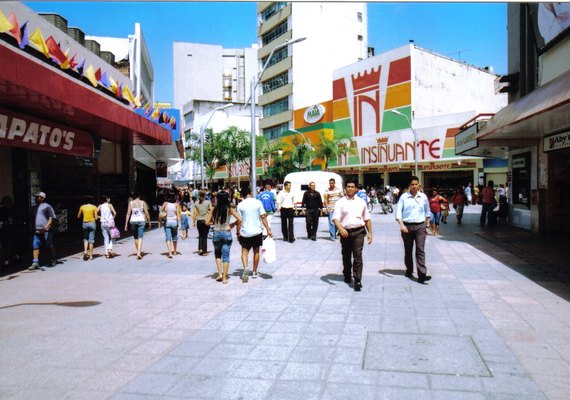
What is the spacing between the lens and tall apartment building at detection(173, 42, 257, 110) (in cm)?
9194

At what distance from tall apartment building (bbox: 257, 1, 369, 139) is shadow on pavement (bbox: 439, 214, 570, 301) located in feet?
137

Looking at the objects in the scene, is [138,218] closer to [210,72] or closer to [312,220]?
[312,220]

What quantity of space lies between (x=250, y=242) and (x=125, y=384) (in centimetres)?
431

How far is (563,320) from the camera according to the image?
5.50 metres

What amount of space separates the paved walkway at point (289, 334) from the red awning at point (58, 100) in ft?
11.8

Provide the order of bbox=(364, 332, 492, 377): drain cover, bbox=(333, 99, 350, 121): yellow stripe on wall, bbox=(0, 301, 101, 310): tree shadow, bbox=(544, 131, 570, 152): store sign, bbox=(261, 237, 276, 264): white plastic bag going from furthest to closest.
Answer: bbox=(333, 99, 350, 121): yellow stripe on wall → bbox=(544, 131, 570, 152): store sign → bbox=(261, 237, 276, 264): white plastic bag → bbox=(0, 301, 101, 310): tree shadow → bbox=(364, 332, 492, 377): drain cover

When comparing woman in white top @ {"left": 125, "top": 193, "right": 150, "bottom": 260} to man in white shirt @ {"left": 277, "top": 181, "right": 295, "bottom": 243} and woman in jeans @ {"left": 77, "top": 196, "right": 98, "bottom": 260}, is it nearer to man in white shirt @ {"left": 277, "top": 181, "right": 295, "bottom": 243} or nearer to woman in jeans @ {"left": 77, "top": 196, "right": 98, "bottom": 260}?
woman in jeans @ {"left": 77, "top": 196, "right": 98, "bottom": 260}

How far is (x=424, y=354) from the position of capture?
439 centimetres

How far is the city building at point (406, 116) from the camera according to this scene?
117 feet

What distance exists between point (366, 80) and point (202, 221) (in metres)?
35.8

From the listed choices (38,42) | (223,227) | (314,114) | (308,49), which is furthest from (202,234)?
(308,49)

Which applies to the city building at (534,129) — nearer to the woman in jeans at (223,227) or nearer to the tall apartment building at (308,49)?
the woman in jeans at (223,227)

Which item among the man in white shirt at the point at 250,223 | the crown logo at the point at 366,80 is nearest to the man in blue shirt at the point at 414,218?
the man in white shirt at the point at 250,223

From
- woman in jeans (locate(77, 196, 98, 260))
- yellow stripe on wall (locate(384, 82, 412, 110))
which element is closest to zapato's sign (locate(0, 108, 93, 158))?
woman in jeans (locate(77, 196, 98, 260))
